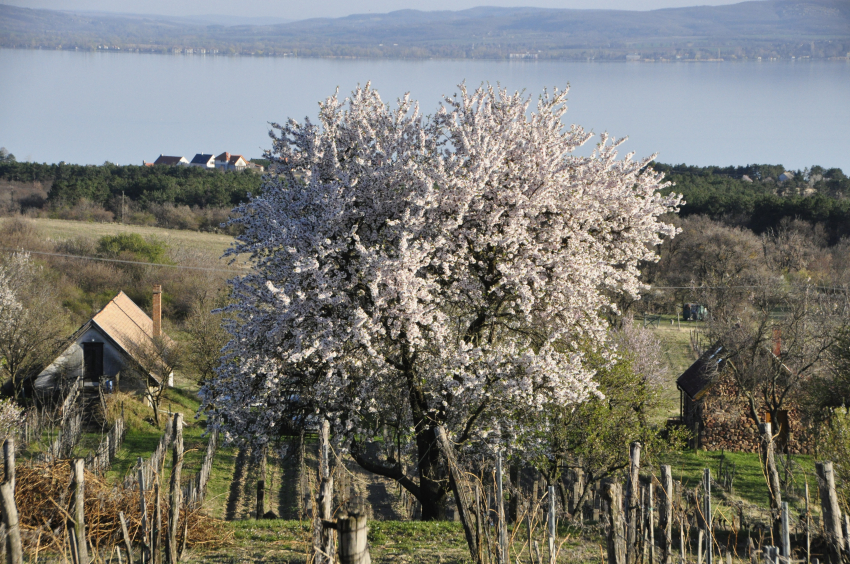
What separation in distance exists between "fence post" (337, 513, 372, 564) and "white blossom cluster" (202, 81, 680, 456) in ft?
24.0

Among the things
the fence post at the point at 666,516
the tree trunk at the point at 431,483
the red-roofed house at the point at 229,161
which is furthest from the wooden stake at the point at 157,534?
the red-roofed house at the point at 229,161

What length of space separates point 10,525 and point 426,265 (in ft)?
27.2

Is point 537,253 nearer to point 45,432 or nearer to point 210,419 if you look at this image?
point 210,419

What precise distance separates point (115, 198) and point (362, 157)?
69.0 meters

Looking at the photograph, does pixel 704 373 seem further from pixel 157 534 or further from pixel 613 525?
pixel 157 534

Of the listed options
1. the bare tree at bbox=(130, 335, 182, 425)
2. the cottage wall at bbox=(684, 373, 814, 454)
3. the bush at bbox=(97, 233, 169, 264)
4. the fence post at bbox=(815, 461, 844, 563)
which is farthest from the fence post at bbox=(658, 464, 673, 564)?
the bush at bbox=(97, 233, 169, 264)

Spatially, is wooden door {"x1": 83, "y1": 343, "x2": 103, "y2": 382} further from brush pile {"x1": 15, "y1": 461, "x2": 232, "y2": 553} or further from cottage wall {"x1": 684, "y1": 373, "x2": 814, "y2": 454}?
cottage wall {"x1": 684, "y1": 373, "x2": 814, "y2": 454}

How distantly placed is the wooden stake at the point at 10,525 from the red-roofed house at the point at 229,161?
126720 millimetres

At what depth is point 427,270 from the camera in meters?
13.5

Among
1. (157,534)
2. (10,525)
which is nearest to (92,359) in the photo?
(157,534)

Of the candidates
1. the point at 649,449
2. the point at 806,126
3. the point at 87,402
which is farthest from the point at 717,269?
the point at 806,126

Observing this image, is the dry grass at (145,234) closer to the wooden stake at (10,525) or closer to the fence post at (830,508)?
the wooden stake at (10,525)

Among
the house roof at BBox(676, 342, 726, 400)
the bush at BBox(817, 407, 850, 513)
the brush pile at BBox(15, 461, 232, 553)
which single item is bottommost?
the house roof at BBox(676, 342, 726, 400)

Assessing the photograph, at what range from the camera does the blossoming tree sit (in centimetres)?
1267
